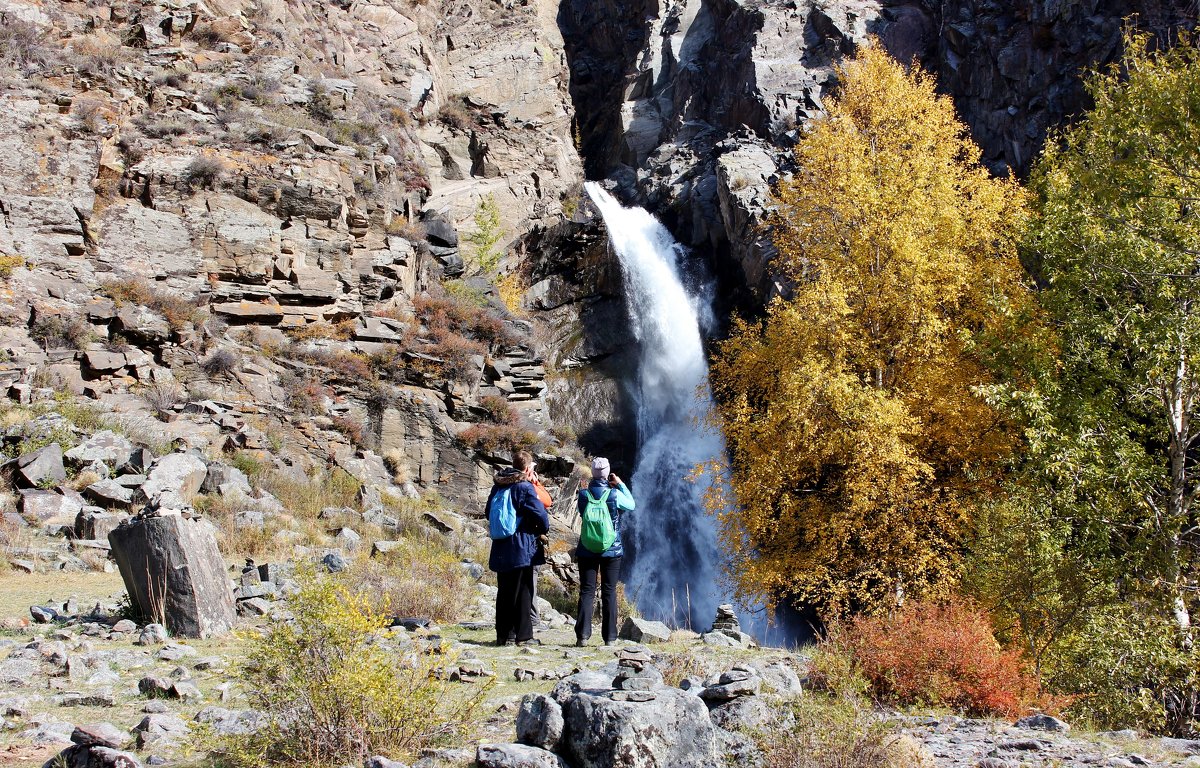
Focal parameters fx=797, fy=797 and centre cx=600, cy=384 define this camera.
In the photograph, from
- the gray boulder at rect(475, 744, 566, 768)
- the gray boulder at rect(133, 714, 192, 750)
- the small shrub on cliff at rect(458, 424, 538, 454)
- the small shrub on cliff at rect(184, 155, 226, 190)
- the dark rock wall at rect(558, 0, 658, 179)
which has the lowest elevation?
the gray boulder at rect(133, 714, 192, 750)

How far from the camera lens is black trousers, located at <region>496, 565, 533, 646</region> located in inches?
290

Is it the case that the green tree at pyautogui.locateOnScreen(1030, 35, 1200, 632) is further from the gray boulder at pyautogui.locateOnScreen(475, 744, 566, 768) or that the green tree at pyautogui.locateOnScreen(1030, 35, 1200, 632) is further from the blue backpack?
the gray boulder at pyautogui.locateOnScreen(475, 744, 566, 768)

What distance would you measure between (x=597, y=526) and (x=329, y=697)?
12.7ft

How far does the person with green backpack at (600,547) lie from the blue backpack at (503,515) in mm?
651

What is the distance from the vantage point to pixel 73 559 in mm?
9750

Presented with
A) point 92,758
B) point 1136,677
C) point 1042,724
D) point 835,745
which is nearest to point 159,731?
point 92,758

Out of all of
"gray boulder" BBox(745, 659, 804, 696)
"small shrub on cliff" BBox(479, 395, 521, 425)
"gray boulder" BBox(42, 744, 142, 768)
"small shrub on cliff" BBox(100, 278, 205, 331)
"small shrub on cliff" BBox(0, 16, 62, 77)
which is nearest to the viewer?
"gray boulder" BBox(42, 744, 142, 768)

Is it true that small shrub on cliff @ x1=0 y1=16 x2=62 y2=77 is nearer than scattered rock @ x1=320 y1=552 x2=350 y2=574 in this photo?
No

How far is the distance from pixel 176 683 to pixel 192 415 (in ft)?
37.5

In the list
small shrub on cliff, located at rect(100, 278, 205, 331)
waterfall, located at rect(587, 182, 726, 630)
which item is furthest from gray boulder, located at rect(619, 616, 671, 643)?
small shrub on cliff, located at rect(100, 278, 205, 331)

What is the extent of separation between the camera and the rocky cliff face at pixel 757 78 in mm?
30094

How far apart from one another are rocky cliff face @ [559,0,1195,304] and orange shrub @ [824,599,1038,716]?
24.8m

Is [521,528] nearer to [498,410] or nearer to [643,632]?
[643,632]

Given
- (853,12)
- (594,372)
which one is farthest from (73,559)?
(853,12)
